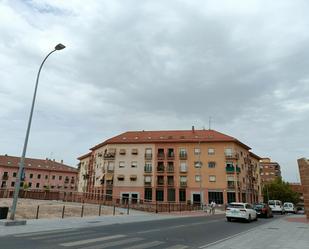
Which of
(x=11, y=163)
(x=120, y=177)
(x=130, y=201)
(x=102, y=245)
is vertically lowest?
(x=102, y=245)

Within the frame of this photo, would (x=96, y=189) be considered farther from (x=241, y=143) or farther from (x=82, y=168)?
(x=241, y=143)

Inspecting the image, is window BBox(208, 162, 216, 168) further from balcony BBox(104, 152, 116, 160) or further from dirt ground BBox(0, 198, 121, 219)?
dirt ground BBox(0, 198, 121, 219)

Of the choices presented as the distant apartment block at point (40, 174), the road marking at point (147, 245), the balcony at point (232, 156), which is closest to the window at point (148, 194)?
the balcony at point (232, 156)

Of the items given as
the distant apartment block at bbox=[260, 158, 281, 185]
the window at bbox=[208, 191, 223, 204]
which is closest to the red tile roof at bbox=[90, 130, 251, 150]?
the window at bbox=[208, 191, 223, 204]

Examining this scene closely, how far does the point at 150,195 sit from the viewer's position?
198 ft

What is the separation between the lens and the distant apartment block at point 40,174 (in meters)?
87.9

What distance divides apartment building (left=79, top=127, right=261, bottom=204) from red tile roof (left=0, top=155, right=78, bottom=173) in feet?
124

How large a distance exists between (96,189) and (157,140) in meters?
18.3

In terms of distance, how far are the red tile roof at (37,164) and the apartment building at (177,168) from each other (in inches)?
1488

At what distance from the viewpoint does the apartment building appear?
190 ft

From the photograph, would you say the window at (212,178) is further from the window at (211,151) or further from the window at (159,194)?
the window at (159,194)

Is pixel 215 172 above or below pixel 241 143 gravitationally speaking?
below

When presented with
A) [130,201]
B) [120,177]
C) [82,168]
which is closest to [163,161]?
[120,177]

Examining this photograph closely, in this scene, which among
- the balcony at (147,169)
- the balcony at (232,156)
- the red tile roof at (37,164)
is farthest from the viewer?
the red tile roof at (37,164)
